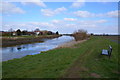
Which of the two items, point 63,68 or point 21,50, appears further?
point 21,50

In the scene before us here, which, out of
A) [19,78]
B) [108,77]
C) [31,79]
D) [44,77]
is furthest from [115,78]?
[19,78]

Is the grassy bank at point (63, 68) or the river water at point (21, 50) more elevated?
the grassy bank at point (63, 68)

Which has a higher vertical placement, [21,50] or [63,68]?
[63,68]

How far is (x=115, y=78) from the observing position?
512 cm

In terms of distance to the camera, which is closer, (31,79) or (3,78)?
(31,79)

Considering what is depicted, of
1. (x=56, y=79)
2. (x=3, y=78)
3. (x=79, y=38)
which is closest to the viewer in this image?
(x=56, y=79)

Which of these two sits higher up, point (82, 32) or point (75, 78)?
point (82, 32)

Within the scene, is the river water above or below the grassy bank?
below

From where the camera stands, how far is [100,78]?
5.09 m

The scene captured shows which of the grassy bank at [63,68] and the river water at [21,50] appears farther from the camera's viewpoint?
the river water at [21,50]

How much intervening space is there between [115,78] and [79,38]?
122ft

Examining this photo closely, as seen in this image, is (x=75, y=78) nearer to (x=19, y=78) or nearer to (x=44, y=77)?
(x=44, y=77)

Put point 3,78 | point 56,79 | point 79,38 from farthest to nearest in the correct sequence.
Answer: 1. point 79,38
2. point 3,78
3. point 56,79

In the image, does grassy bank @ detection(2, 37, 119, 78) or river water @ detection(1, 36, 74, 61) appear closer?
grassy bank @ detection(2, 37, 119, 78)
